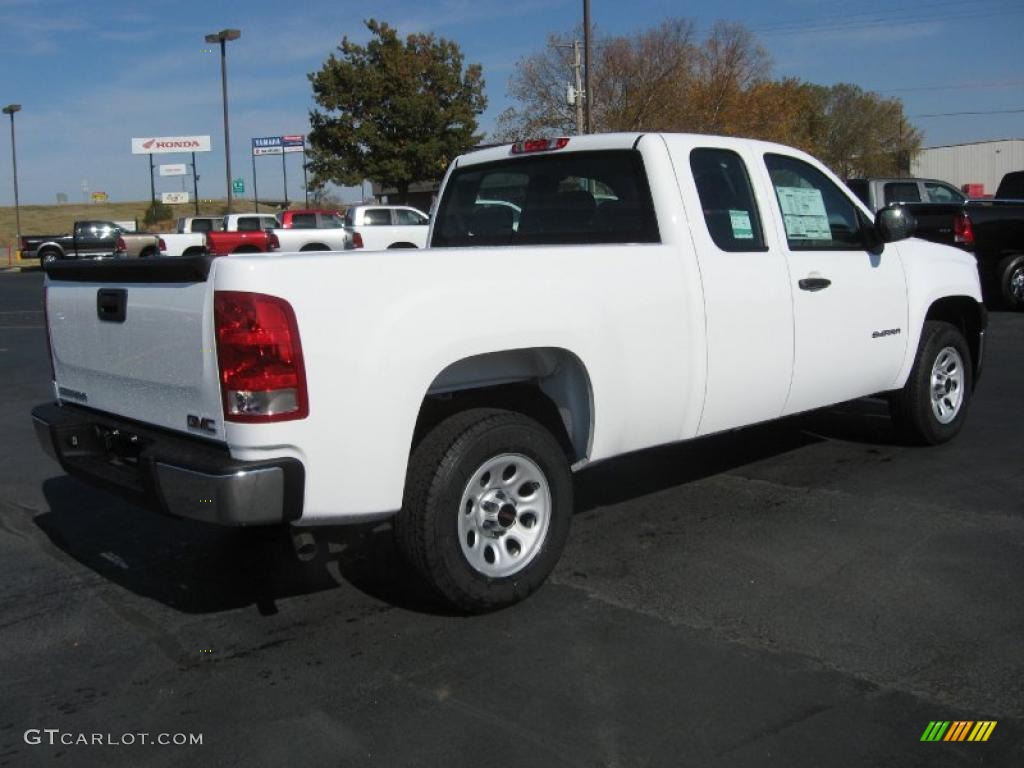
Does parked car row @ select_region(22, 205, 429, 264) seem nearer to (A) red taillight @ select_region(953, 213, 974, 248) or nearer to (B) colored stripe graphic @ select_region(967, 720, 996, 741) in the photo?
(A) red taillight @ select_region(953, 213, 974, 248)

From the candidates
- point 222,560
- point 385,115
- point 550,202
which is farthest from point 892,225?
point 385,115

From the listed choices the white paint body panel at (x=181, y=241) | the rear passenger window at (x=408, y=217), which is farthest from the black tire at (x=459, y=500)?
the white paint body panel at (x=181, y=241)

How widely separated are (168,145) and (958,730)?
81405 millimetres

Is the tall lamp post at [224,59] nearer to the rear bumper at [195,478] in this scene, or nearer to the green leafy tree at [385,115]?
the green leafy tree at [385,115]

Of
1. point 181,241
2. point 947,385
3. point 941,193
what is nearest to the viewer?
point 947,385

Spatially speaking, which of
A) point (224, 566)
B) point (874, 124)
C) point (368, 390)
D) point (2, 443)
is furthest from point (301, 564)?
point (874, 124)

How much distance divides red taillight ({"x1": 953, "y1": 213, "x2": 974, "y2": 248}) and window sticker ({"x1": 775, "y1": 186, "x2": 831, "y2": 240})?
359 inches

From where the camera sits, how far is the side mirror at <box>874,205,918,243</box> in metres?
5.60

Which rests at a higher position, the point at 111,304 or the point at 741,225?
the point at 741,225

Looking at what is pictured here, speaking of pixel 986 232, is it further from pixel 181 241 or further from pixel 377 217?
pixel 181 241

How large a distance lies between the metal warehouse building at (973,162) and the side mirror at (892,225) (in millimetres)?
63501

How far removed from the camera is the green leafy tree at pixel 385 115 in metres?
40.8

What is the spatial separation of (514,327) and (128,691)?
75.4 inches

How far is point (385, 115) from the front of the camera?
135 feet
